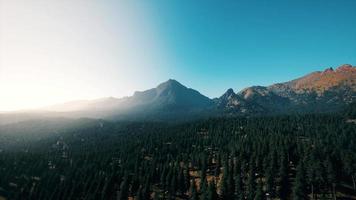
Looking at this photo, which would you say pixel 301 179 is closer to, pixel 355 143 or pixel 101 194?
pixel 101 194

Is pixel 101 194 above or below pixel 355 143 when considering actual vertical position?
below

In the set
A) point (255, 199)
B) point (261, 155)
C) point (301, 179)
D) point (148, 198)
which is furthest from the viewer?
point (261, 155)

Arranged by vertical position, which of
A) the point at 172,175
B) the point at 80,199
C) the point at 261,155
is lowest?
the point at 80,199

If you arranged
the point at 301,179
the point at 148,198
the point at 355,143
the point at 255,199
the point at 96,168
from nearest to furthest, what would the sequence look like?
1. the point at 255,199
2. the point at 301,179
3. the point at 148,198
4. the point at 96,168
5. the point at 355,143

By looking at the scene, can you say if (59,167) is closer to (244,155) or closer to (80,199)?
(80,199)

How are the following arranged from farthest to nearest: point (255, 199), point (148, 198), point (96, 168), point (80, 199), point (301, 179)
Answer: point (96, 168), point (80, 199), point (148, 198), point (301, 179), point (255, 199)

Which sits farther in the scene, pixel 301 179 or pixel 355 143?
pixel 355 143

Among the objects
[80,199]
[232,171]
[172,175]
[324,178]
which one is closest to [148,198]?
[172,175]

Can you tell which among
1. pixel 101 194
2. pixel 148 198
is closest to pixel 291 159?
pixel 148 198

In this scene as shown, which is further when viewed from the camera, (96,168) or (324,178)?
(96,168)
